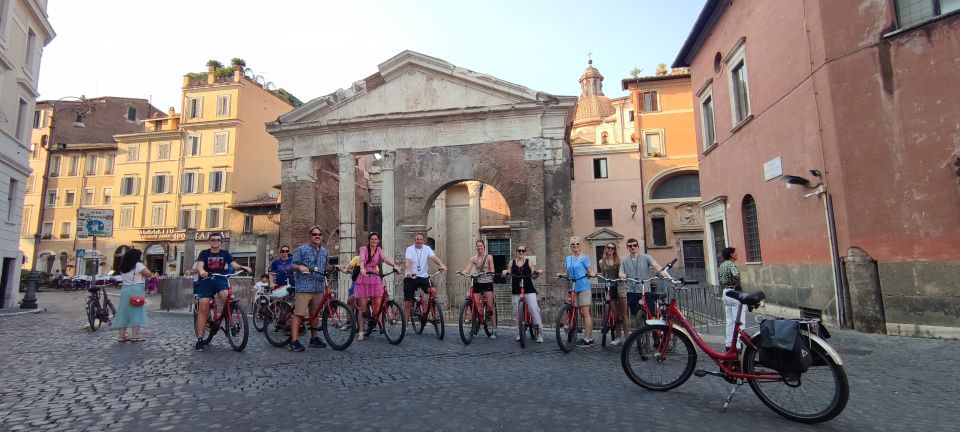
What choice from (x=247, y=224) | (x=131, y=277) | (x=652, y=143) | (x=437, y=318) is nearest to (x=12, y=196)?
(x=131, y=277)

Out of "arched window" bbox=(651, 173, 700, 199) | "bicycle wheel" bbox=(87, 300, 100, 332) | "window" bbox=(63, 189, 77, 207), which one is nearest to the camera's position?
"bicycle wheel" bbox=(87, 300, 100, 332)

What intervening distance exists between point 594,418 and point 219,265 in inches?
233

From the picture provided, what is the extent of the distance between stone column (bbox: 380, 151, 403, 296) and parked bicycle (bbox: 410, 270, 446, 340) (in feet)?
25.8

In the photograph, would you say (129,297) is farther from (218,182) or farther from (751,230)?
(218,182)

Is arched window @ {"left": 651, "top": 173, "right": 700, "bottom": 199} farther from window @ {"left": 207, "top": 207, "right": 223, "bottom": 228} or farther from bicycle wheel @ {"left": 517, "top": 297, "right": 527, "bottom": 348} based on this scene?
window @ {"left": 207, "top": 207, "right": 223, "bottom": 228}

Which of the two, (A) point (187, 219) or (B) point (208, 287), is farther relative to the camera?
(A) point (187, 219)

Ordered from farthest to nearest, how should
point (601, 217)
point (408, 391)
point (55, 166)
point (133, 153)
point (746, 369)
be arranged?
point (55, 166)
point (133, 153)
point (601, 217)
point (408, 391)
point (746, 369)

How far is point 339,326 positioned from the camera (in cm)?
716

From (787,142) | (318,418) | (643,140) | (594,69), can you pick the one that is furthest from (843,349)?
(594,69)

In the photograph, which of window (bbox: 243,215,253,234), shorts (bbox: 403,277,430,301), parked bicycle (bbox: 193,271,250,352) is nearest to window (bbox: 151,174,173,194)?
window (bbox: 243,215,253,234)

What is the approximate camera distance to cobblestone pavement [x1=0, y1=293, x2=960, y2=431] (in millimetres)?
3760

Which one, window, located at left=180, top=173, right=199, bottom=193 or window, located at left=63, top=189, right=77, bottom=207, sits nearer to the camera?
window, located at left=180, top=173, right=199, bottom=193

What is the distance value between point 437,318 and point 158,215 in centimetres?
3507

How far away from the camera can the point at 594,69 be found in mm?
52188
